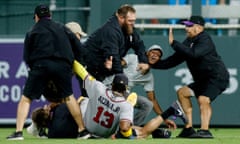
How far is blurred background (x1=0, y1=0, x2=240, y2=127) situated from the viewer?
18438 millimetres

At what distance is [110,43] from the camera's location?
14.4 metres

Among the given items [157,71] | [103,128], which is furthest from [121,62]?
[157,71]

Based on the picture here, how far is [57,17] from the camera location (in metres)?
18.8

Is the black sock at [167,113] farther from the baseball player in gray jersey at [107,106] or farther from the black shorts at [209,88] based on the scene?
the baseball player in gray jersey at [107,106]

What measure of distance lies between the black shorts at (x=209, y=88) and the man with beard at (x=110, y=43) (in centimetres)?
117

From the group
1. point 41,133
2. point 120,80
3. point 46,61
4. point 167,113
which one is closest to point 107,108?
point 120,80

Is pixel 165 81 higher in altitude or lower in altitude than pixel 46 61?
lower

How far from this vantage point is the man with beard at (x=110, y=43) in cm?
1436

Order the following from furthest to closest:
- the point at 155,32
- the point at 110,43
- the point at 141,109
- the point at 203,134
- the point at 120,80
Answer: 1. the point at 155,32
2. the point at 141,109
3. the point at 203,134
4. the point at 110,43
5. the point at 120,80

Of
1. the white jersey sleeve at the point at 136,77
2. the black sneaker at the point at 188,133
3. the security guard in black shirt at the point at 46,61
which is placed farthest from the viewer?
the white jersey sleeve at the point at 136,77

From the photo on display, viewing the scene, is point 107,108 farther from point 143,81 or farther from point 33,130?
point 143,81

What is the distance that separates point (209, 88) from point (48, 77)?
2.50m

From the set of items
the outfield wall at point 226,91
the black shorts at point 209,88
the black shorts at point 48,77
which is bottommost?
the outfield wall at point 226,91

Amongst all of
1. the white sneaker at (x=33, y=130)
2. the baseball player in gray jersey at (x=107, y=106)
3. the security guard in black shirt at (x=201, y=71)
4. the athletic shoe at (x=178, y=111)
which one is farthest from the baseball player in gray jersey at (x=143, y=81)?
the white sneaker at (x=33, y=130)
